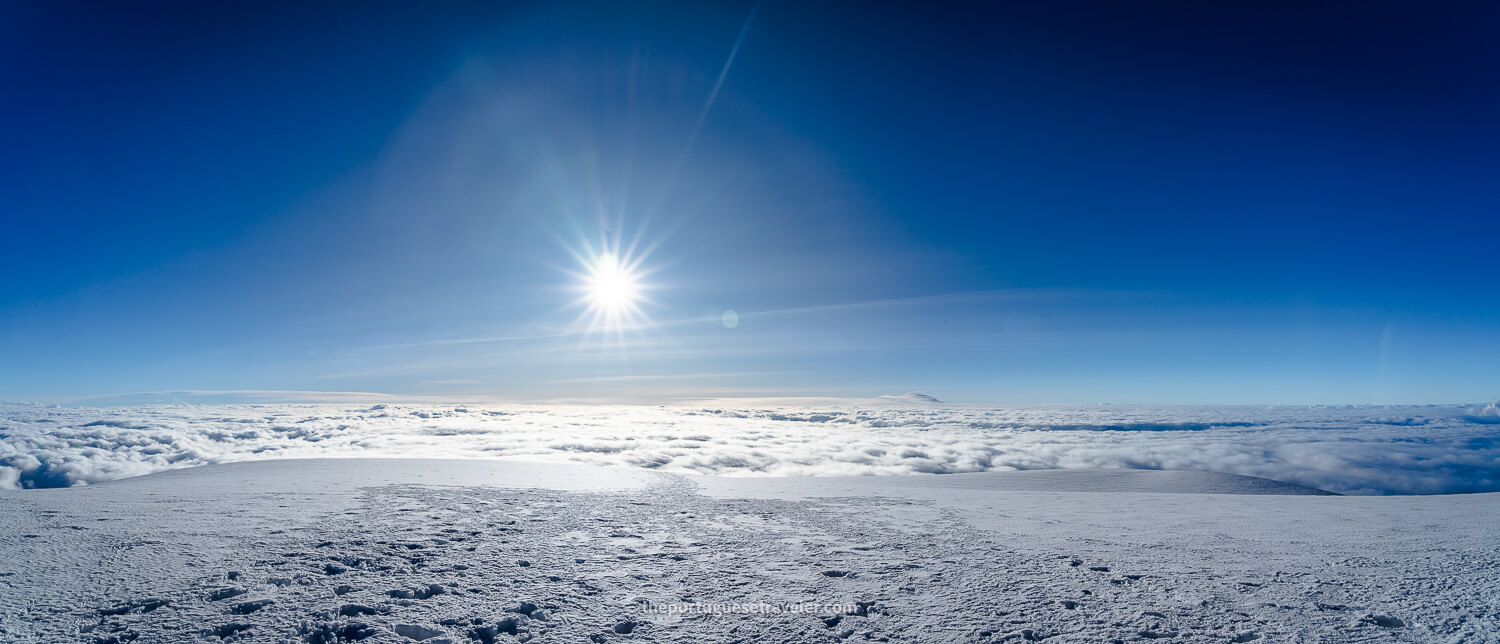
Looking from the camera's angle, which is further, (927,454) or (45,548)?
(927,454)

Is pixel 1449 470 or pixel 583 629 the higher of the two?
pixel 583 629

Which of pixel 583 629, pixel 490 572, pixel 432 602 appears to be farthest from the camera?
pixel 490 572

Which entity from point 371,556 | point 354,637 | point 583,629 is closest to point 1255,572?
point 583,629

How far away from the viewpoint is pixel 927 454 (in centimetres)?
4256

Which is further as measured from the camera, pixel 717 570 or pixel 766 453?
pixel 766 453

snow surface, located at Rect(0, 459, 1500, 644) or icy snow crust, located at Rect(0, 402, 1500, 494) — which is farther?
icy snow crust, located at Rect(0, 402, 1500, 494)

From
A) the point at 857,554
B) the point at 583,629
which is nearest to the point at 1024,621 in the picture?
the point at 857,554

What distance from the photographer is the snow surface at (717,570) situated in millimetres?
4555

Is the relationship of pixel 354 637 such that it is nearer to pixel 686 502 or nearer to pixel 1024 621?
pixel 1024 621

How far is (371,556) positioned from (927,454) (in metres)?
41.4

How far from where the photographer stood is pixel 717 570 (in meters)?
6.24

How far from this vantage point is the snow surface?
4.55 m

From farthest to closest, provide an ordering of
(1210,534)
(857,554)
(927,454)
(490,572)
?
1. (927,454)
2. (1210,534)
3. (857,554)
4. (490,572)

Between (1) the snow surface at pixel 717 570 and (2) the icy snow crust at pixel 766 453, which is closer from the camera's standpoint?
(1) the snow surface at pixel 717 570
